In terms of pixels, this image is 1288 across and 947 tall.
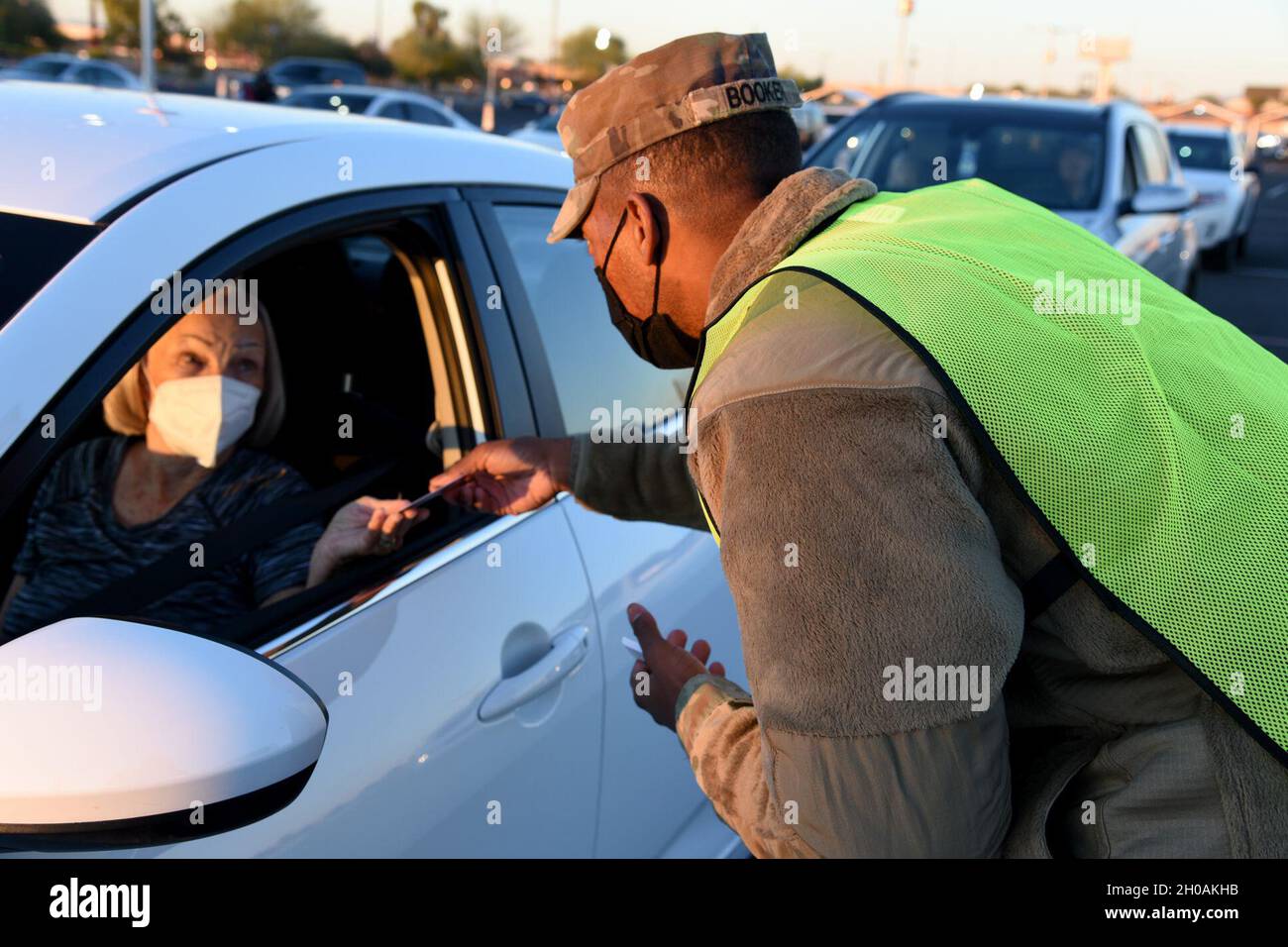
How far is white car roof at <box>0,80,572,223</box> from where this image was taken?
1704 mm

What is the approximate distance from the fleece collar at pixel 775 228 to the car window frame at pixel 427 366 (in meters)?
0.67

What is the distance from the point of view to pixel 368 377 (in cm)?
270

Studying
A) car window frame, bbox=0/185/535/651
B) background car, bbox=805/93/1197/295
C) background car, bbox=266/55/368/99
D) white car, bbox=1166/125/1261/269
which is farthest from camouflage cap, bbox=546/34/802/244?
background car, bbox=266/55/368/99

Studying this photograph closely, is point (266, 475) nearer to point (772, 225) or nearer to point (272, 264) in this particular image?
point (272, 264)

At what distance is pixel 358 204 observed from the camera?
2.01 meters

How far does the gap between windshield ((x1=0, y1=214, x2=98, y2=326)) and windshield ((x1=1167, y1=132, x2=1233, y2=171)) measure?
1801 cm

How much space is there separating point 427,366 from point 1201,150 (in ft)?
57.6

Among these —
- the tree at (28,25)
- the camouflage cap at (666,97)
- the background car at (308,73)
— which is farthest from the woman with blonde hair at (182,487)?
the tree at (28,25)

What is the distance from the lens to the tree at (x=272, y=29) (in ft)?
201

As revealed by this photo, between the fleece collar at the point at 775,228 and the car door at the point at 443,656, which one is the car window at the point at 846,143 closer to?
the car door at the point at 443,656

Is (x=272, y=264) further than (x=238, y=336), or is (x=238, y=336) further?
(x=272, y=264)
